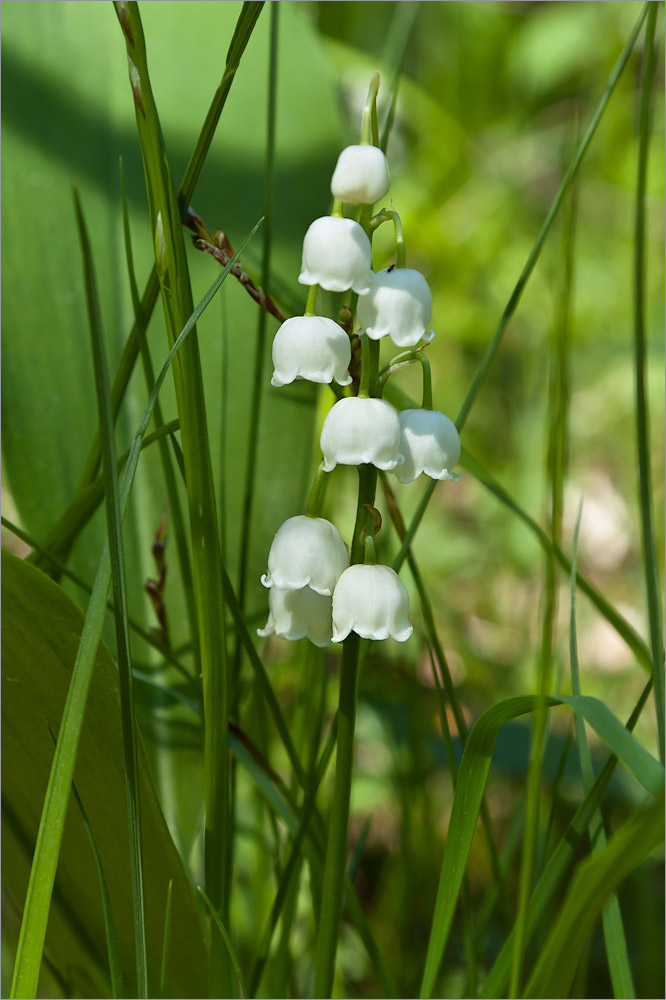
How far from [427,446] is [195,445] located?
0.11 meters

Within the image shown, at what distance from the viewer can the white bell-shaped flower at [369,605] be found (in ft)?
1.27

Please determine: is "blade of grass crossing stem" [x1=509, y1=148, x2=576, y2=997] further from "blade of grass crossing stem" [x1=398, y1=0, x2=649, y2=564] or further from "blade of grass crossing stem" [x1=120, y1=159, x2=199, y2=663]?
"blade of grass crossing stem" [x1=120, y1=159, x2=199, y2=663]

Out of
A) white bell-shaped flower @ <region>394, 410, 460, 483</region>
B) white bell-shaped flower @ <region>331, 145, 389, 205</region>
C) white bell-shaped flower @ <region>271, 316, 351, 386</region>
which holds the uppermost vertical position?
white bell-shaped flower @ <region>331, 145, 389, 205</region>

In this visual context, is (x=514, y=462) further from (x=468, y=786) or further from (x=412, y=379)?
(x=468, y=786)

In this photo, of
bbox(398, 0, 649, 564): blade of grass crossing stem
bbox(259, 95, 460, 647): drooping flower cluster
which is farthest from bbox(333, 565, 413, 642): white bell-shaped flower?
bbox(398, 0, 649, 564): blade of grass crossing stem

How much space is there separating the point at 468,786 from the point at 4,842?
31 centimetres

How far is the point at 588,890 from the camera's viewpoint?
1.05 feet

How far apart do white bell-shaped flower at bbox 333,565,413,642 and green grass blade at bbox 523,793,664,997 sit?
13 cm

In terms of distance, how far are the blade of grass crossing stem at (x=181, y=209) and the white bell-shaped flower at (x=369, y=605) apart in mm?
176

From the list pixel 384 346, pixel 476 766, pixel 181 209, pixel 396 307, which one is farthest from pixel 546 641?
pixel 384 346

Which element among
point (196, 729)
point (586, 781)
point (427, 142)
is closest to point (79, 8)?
point (196, 729)

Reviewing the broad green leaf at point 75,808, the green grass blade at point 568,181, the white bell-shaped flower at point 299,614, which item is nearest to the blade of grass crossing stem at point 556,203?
the green grass blade at point 568,181

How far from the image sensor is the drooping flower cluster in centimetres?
38

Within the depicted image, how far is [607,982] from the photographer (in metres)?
0.89
